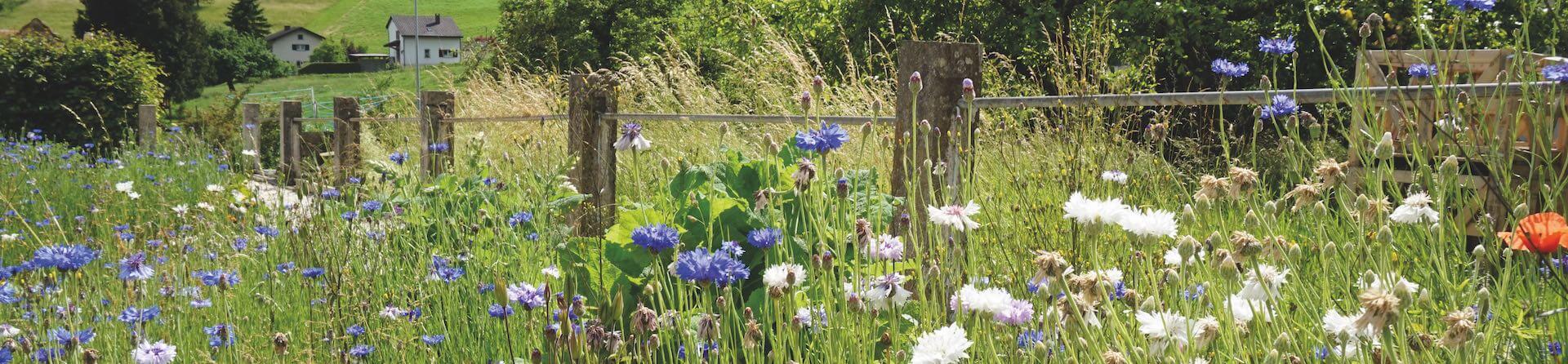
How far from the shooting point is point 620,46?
87.0 feet

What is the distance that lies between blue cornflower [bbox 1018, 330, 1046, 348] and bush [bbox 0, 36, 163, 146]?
13.3 metres

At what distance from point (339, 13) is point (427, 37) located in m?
22.1

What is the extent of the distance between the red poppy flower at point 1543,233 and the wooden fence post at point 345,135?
7.35m

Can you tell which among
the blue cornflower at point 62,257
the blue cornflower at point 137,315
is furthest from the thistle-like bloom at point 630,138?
the blue cornflower at point 62,257

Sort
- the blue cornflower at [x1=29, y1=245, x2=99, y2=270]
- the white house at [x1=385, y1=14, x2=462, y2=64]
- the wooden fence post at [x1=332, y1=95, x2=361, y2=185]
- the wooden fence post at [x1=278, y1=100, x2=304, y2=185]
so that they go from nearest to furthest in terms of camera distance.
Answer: the blue cornflower at [x1=29, y1=245, x2=99, y2=270], the wooden fence post at [x1=332, y1=95, x2=361, y2=185], the wooden fence post at [x1=278, y1=100, x2=304, y2=185], the white house at [x1=385, y1=14, x2=462, y2=64]

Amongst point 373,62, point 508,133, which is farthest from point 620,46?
point 373,62

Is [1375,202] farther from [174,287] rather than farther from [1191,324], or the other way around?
[174,287]

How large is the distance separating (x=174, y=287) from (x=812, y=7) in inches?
392

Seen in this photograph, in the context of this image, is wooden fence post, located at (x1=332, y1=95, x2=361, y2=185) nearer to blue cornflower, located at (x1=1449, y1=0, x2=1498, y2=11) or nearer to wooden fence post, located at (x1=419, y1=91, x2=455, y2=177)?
wooden fence post, located at (x1=419, y1=91, x2=455, y2=177)

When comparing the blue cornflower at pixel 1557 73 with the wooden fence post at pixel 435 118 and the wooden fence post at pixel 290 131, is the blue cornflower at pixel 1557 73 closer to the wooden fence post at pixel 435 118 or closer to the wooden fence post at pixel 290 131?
the wooden fence post at pixel 435 118

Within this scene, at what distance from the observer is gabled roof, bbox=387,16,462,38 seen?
7750 centimetres

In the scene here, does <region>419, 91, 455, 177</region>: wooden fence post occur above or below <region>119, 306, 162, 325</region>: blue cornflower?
above

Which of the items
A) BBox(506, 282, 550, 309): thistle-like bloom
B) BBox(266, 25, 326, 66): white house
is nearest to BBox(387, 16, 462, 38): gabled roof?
BBox(266, 25, 326, 66): white house

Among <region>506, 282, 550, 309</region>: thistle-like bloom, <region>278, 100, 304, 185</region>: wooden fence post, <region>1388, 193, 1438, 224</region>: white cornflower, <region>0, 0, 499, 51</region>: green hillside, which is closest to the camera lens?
<region>1388, 193, 1438, 224</region>: white cornflower
